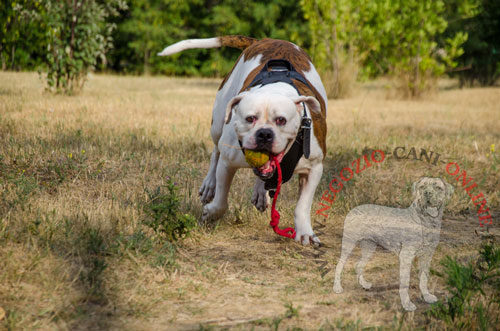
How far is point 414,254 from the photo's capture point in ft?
11.5

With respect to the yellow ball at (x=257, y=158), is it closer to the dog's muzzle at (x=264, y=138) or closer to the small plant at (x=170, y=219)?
the dog's muzzle at (x=264, y=138)

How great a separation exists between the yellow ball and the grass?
629mm

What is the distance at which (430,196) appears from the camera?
3.56m

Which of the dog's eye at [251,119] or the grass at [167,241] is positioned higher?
the dog's eye at [251,119]

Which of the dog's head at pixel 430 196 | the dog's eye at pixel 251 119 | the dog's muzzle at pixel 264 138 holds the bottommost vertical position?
the dog's head at pixel 430 196

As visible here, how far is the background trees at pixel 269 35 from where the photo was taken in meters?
10.0

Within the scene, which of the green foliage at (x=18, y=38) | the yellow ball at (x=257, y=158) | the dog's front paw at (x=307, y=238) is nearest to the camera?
the yellow ball at (x=257, y=158)

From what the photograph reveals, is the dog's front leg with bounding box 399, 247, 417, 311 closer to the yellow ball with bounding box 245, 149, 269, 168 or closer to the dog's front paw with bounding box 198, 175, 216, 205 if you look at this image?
the yellow ball with bounding box 245, 149, 269, 168

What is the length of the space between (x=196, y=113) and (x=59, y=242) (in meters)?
5.87

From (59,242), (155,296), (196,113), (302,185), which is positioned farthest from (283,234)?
(196,113)

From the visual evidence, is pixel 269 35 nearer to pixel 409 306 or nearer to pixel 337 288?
pixel 337 288

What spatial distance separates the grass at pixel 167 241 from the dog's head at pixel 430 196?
30 cm

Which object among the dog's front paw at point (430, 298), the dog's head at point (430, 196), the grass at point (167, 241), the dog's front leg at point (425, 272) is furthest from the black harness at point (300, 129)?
the dog's front paw at point (430, 298)

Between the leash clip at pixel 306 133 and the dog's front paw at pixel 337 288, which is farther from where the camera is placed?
the leash clip at pixel 306 133
